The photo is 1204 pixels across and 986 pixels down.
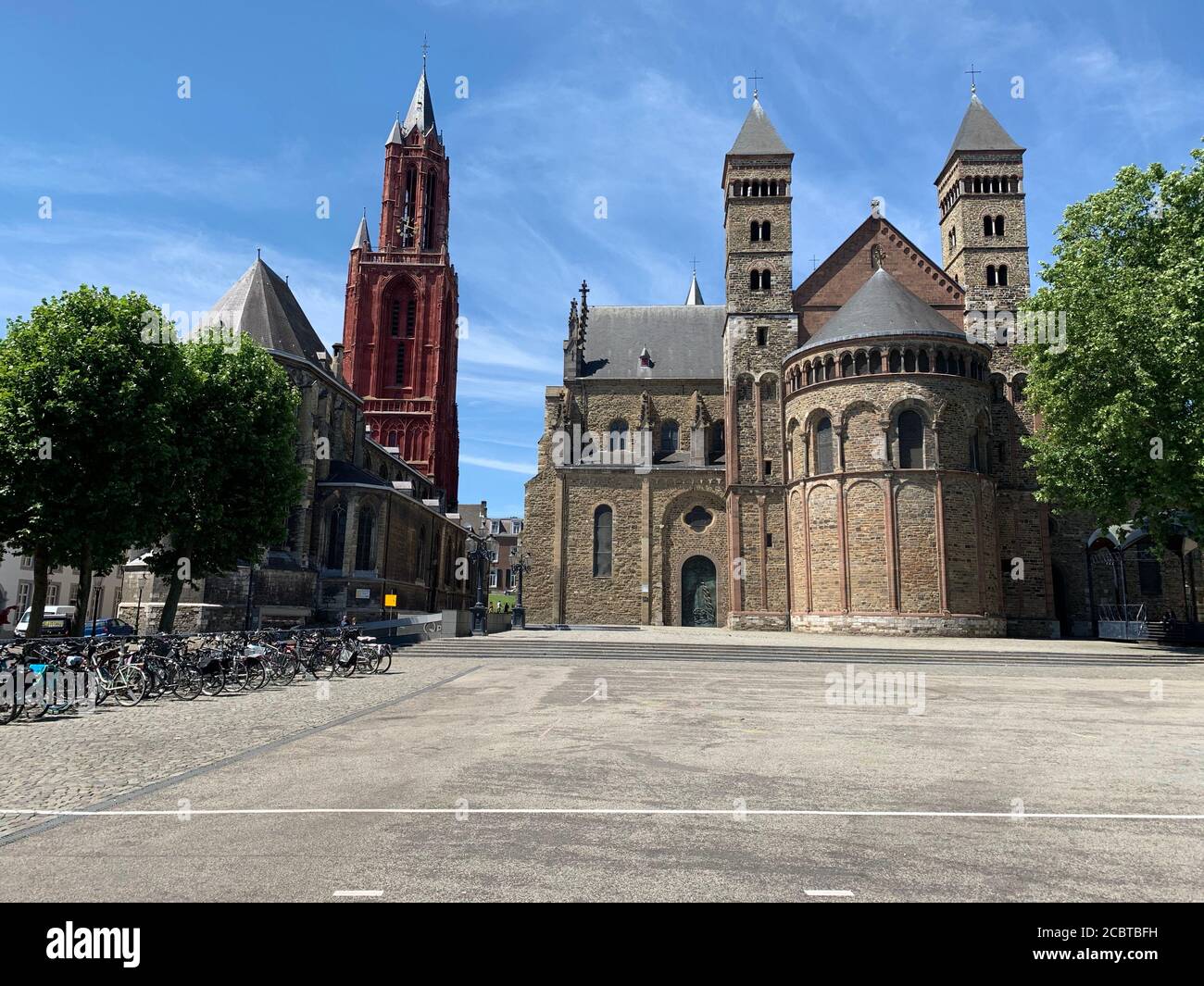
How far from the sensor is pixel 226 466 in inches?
1061

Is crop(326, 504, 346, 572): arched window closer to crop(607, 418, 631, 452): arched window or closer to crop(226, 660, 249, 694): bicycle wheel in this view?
crop(607, 418, 631, 452): arched window

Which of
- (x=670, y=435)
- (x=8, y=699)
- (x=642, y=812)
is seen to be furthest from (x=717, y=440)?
(x=642, y=812)

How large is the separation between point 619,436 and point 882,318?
53.5 feet

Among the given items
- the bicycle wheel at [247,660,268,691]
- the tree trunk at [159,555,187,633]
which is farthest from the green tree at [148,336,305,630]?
the bicycle wheel at [247,660,268,691]

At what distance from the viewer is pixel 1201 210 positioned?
24.6 metres

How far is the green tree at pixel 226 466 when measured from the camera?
84.4 feet

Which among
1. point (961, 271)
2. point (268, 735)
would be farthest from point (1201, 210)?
point (268, 735)

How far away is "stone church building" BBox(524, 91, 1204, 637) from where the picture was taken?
34.7 meters

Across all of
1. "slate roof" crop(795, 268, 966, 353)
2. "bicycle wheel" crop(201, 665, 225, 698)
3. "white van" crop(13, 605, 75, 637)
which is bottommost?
"bicycle wheel" crop(201, 665, 225, 698)

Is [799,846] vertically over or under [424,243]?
under

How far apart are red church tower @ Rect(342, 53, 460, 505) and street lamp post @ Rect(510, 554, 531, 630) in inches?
1021
